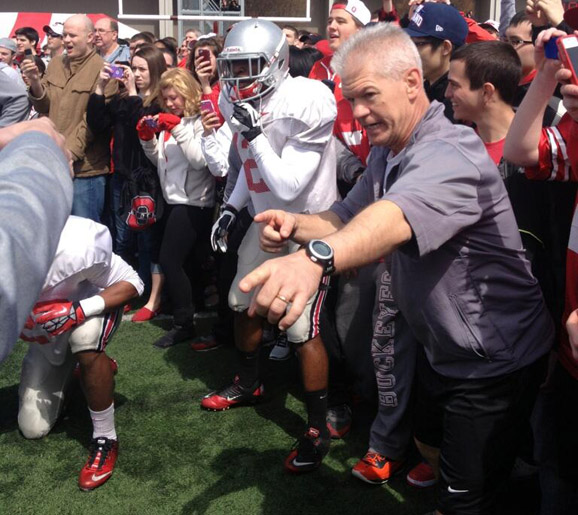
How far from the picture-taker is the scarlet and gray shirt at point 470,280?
1.94 m

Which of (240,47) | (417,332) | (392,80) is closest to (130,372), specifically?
(240,47)

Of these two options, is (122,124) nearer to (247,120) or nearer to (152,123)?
(152,123)

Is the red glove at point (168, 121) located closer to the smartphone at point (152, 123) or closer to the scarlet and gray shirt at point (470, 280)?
the smartphone at point (152, 123)

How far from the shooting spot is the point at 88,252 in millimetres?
3168

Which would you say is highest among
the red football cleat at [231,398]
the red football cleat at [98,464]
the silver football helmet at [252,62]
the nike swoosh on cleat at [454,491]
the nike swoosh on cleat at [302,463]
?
the silver football helmet at [252,62]

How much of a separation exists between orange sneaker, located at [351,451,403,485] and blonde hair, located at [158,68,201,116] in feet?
9.31

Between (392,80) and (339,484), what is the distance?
192 cm

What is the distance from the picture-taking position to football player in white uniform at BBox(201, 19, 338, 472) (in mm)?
3260

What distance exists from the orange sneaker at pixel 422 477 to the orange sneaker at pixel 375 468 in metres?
0.08

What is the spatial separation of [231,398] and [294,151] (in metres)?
1.50

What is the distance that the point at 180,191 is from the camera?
4.93 m

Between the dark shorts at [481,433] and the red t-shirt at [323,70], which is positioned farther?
the red t-shirt at [323,70]

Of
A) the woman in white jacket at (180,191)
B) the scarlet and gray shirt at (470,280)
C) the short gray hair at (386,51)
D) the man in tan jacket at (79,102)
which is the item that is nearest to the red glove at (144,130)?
the woman in white jacket at (180,191)

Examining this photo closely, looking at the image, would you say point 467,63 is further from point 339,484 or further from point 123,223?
point 123,223
